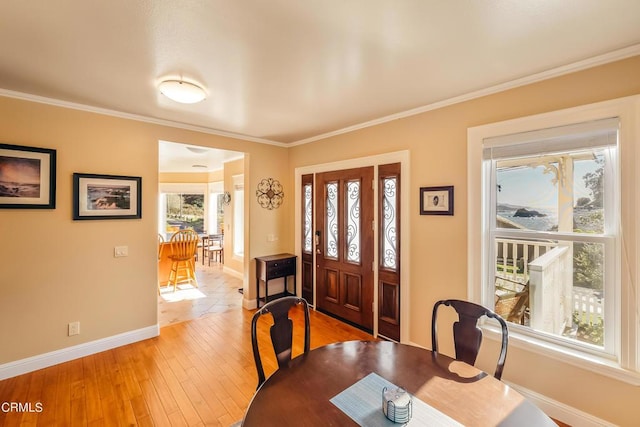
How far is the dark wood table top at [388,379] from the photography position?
3.62 feet

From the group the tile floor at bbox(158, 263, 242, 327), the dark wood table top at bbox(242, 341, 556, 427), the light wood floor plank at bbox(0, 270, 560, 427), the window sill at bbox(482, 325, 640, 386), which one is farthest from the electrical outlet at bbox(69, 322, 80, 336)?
the window sill at bbox(482, 325, 640, 386)

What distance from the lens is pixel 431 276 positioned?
9.21 feet

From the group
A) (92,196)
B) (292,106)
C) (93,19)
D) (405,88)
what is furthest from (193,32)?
(92,196)

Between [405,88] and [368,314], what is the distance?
2.58 m

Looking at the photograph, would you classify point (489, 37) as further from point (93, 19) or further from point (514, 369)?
point (514, 369)

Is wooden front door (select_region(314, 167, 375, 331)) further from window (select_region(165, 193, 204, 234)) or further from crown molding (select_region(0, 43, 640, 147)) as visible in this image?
window (select_region(165, 193, 204, 234))

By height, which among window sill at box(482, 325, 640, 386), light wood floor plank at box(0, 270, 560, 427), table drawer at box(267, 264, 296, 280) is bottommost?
light wood floor plank at box(0, 270, 560, 427)

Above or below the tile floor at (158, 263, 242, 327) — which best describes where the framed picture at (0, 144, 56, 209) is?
above

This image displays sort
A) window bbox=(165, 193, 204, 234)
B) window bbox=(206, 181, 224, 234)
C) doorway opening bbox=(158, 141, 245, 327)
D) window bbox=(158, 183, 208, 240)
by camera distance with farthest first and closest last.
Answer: window bbox=(165, 193, 204, 234), window bbox=(158, 183, 208, 240), window bbox=(206, 181, 224, 234), doorway opening bbox=(158, 141, 245, 327)

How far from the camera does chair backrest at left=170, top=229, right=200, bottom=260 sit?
196 inches

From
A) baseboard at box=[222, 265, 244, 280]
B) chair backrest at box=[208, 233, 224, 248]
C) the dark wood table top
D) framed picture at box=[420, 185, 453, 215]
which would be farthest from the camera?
chair backrest at box=[208, 233, 224, 248]

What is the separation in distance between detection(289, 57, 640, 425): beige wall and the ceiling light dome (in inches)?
77.7

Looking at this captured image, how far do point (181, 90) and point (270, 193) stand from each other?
2351 millimetres

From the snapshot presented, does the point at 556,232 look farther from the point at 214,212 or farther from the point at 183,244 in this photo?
the point at 214,212
